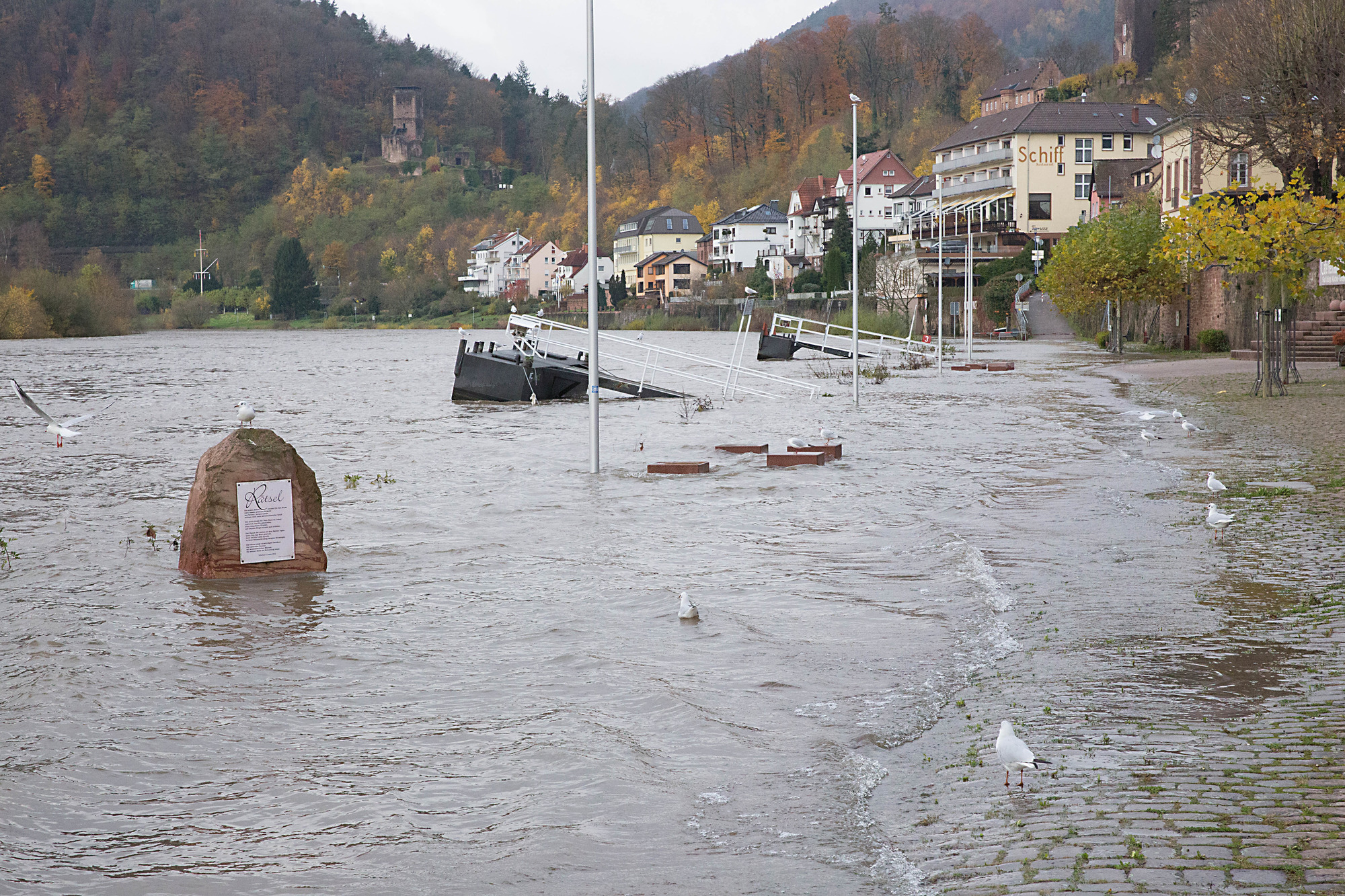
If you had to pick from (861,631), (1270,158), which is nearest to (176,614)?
(861,631)

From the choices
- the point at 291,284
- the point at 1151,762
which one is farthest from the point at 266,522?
the point at 291,284

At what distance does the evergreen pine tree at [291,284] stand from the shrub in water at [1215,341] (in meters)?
138

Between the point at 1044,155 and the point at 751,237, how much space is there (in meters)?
48.2

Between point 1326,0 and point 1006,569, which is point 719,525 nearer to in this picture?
point 1006,569

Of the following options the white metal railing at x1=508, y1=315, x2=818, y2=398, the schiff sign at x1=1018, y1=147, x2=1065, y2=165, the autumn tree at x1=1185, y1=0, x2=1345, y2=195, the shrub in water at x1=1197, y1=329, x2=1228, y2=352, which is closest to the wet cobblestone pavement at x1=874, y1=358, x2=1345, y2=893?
the white metal railing at x1=508, y1=315, x2=818, y2=398

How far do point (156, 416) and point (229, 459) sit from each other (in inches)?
993

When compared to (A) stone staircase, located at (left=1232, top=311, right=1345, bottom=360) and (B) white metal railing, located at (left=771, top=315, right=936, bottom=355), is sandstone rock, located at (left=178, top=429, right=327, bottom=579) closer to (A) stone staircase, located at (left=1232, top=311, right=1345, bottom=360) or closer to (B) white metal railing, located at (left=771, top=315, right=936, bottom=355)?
(B) white metal railing, located at (left=771, top=315, right=936, bottom=355)

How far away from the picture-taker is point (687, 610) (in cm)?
957

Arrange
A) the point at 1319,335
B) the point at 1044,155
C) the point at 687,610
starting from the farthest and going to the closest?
the point at 1044,155 < the point at 1319,335 < the point at 687,610

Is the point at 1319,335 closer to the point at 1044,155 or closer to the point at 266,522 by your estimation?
the point at 266,522

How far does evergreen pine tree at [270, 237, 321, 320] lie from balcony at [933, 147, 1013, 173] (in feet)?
299

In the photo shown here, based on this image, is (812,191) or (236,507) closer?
(236,507)

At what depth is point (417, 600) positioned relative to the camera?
34.9 feet

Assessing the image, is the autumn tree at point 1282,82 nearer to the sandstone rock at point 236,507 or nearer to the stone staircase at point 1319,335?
the stone staircase at point 1319,335
